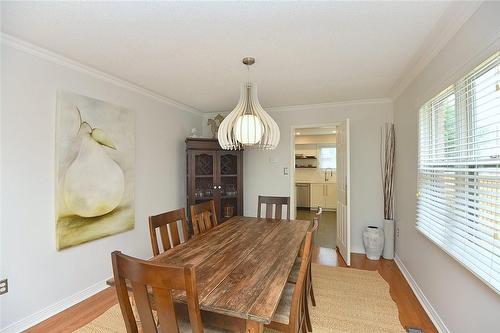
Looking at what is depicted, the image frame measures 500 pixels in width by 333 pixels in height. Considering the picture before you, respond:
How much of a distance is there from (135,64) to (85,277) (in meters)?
2.20

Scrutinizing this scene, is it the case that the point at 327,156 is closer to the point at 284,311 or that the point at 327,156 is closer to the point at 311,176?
the point at 311,176

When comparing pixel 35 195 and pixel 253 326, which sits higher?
pixel 35 195

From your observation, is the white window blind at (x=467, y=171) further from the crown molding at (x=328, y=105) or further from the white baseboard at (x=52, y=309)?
the white baseboard at (x=52, y=309)

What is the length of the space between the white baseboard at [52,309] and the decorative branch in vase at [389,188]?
366 cm

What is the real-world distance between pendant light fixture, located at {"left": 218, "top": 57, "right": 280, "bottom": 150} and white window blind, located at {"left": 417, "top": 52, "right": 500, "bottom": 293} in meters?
1.41

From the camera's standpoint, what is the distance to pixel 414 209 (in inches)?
105

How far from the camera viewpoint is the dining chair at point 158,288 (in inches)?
36.5

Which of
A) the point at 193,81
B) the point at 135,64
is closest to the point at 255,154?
the point at 193,81

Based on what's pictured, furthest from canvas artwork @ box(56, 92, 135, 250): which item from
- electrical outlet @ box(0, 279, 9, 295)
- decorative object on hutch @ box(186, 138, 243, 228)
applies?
decorative object on hutch @ box(186, 138, 243, 228)

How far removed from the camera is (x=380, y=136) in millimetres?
3688

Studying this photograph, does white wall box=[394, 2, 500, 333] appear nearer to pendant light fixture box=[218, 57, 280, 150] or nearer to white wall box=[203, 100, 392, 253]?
white wall box=[203, 100, 392, 253]

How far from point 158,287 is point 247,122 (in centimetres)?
161

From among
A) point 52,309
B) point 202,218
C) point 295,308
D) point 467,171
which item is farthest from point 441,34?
point 52,309

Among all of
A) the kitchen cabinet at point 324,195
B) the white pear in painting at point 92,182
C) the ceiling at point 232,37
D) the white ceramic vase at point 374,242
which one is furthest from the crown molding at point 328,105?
the kitchen cabinet at point 324,195
